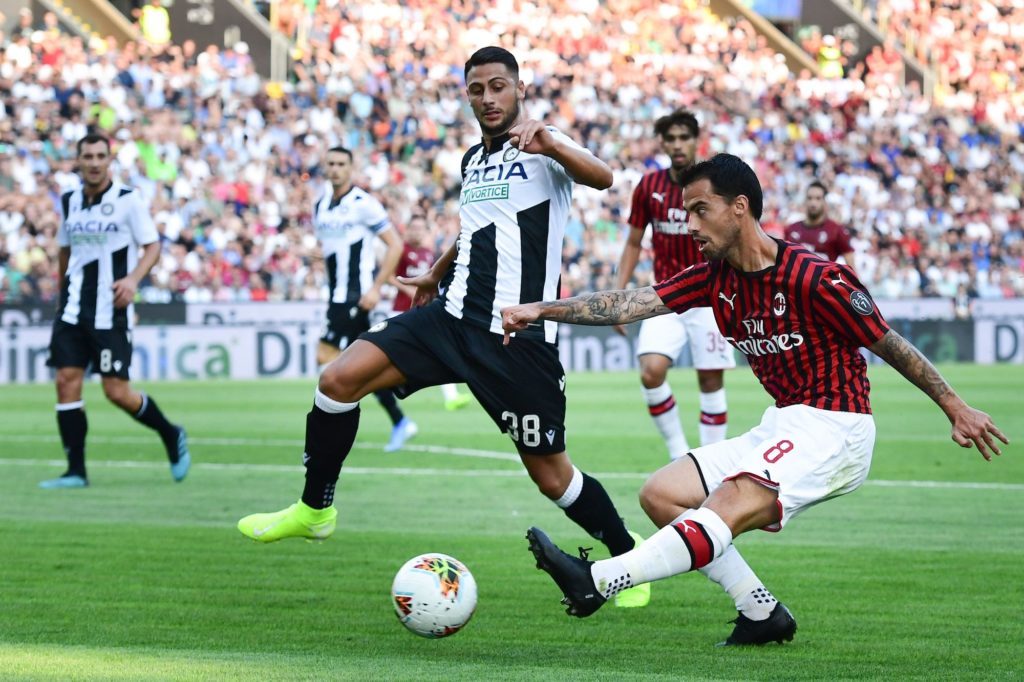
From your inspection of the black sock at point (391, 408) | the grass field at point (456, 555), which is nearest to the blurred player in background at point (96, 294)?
the grass field at point (456, 555)

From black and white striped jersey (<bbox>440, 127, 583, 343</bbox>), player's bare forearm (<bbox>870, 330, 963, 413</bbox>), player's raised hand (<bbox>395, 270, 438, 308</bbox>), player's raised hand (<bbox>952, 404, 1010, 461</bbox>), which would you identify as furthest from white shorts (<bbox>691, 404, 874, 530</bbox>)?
player's raised hand (<bbox>395, 270, 438, 308</bbox>)

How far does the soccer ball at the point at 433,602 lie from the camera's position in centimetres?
556

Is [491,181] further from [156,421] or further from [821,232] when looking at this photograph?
[821,232]

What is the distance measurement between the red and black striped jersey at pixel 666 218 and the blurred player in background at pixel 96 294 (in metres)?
3.62

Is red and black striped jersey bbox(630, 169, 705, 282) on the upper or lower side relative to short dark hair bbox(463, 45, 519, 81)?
lower

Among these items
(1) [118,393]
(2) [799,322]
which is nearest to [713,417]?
(1) [118,393]

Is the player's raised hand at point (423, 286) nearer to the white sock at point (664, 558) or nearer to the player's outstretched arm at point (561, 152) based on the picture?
the player's outstretched arm at point (561, 152)

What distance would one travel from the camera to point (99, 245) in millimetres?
10930

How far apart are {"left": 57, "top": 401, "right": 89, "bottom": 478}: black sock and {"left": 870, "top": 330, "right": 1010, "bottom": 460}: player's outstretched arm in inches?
285

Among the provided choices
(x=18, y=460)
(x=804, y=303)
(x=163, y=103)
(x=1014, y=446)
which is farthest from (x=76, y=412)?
(x=163, y=103)

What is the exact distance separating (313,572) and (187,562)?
28.8 inches

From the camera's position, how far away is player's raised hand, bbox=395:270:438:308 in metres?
7.23

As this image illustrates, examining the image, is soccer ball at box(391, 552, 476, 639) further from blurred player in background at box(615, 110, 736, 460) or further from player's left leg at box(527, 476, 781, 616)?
blurred player in background at box(615, 110, 736, 460)

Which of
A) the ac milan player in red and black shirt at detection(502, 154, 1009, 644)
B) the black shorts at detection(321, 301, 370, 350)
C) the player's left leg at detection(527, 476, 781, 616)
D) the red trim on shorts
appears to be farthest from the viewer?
the black shorts at detection(321, 301, 370, 350)
